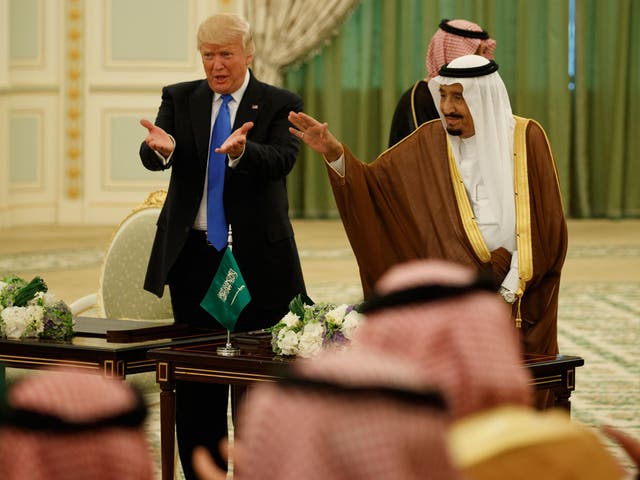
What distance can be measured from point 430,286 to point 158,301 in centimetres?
462

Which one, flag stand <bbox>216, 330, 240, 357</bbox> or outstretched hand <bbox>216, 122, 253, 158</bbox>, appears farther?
outstretched hand <bbox>216, 122, 253, 158</bbox>

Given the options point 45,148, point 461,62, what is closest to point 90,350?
point 461,62

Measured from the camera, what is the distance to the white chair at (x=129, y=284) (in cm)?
508

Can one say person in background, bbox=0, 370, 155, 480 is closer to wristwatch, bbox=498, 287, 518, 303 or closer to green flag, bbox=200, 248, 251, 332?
green flag, bbox=200, 248, 251, 332

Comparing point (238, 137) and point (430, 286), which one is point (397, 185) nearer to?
point (238, 137)

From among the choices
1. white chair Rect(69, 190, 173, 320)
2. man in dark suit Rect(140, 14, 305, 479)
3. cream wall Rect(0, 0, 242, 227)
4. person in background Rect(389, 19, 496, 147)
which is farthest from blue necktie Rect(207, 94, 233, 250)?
cream wall Rect(0, 0, 242, 227)

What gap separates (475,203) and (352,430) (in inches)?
149

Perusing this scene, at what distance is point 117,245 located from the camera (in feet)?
17.0

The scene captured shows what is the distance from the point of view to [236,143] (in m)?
3.81

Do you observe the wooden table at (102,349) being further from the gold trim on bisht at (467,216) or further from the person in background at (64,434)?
the person in background at (64,434)

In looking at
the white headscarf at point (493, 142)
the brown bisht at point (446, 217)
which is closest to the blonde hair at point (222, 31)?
the brown bisht at point (446, 217)

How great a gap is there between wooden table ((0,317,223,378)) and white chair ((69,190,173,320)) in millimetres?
1004

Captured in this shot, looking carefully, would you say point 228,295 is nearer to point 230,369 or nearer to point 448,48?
point 230,369

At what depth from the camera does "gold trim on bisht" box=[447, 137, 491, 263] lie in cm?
408
